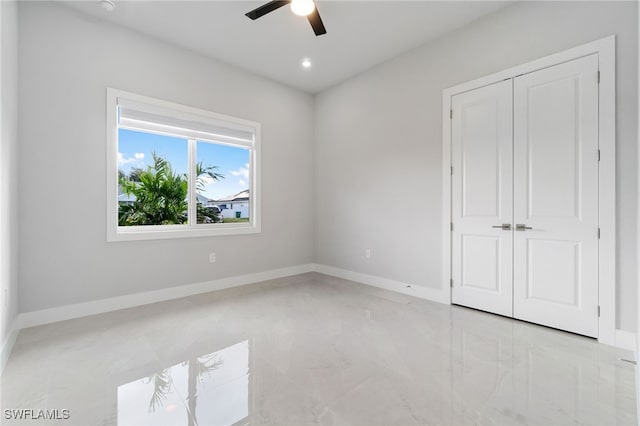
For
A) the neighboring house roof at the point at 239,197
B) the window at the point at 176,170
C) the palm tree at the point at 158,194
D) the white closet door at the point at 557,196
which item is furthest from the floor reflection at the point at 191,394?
the white closet door at the point at 557,196

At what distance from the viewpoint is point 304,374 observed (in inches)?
76.1

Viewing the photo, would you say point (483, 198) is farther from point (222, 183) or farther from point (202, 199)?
point (202, 199)

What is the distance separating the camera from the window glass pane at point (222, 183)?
3984mm

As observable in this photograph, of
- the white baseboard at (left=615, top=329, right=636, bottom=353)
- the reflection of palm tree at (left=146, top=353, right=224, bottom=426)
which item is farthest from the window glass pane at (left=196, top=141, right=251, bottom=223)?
the white baseboard at (left=615, top=329, right=636, bottom=353)

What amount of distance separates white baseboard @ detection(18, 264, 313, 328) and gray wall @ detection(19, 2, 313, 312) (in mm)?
62

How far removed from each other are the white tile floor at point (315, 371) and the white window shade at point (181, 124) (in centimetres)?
211

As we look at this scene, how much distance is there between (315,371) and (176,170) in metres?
3.03

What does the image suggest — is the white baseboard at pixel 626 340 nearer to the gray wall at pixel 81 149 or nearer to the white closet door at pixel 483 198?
the white closet door at pixel 483 198

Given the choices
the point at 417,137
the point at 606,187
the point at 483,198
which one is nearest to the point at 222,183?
the point at 417,137

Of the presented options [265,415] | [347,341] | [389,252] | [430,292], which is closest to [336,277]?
[389,252]

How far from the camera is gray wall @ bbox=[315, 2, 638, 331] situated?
7.56 feet

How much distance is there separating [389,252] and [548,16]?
2919 mm

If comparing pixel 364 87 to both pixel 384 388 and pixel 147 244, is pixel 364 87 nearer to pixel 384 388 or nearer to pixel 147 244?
pixel 147 244

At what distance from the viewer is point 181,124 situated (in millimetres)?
3650
